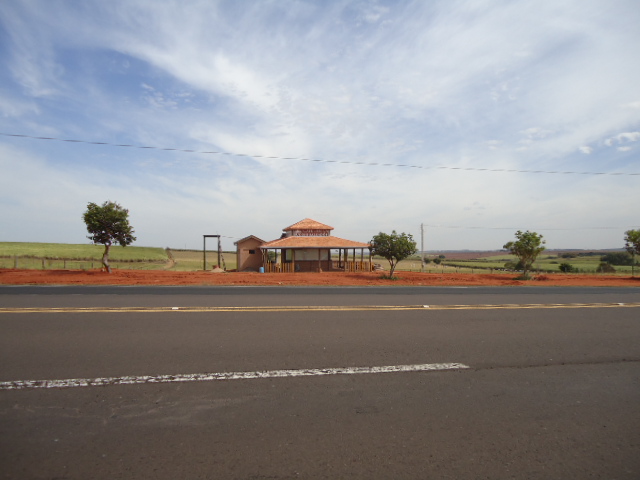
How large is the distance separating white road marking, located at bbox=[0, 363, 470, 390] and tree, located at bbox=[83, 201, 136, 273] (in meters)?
23.1

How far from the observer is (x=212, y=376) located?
452 cm

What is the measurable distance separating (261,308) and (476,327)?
5.27 m

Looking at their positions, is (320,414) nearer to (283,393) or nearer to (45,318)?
(283,393)

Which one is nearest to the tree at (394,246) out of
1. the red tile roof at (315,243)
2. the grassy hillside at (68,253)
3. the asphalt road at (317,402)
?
the red tile roof at (315,243)

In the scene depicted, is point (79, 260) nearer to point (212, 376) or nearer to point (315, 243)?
point (315, 243)

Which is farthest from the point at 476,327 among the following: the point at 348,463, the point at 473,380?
the point at 348,463

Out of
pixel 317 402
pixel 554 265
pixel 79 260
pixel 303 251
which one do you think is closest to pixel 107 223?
pixel 303 251

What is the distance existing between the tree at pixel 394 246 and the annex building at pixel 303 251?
16.1 feet

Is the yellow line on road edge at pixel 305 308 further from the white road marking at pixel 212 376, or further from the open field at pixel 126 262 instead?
the open field at pixel 126 262

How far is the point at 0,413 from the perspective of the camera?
3.44m

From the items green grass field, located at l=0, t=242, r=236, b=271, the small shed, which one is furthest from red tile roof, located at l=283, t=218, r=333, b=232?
green grass field, located at l=0, t=242, r=236, b=271

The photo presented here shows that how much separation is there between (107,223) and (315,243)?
15.9 m

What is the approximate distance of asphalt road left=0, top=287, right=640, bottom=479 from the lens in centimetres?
274

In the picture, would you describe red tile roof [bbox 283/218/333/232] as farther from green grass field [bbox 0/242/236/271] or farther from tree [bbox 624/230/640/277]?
tree [bbox 624/230/640/277]
